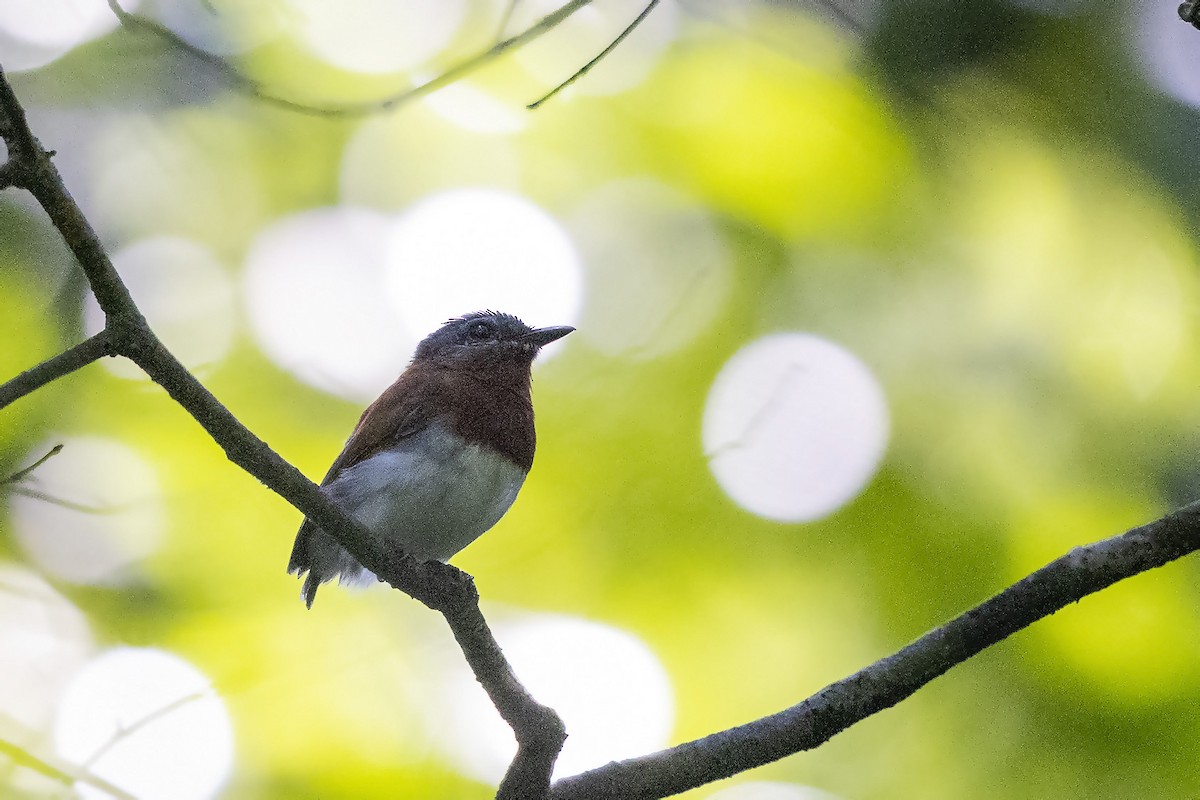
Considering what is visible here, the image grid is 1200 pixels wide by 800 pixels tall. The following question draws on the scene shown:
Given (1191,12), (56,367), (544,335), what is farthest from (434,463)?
(1191,12)

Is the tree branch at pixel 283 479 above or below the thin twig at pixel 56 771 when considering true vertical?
above

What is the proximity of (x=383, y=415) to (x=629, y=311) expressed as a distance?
1.59 m

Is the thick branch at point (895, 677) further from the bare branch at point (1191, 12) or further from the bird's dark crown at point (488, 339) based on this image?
the bird's dark crown at point (488, 339)

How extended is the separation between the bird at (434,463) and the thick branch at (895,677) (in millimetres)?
1397

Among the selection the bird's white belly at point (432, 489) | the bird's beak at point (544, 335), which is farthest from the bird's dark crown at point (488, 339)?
the bird's white belly at point (432, 489)

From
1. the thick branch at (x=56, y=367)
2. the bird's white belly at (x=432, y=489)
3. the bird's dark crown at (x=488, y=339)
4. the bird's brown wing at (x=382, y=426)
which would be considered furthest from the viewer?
the bird's dark crown at (x=488, y=339)

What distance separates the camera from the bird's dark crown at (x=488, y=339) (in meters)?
4.94

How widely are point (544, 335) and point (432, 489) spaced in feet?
3.73

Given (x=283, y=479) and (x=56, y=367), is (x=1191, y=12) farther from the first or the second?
(x=56, y=367)

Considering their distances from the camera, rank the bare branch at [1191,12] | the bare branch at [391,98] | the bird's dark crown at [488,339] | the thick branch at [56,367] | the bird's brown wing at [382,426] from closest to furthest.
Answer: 1. the bare branch at [1191,12]
2. the thick branch at [56,367]
3. the bare branch at [391,98]
4. the bird's brown wing at [382,426]
5. the bird's dark crown at [488,339]

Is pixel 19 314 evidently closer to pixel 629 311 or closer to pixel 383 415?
pixel 383 415

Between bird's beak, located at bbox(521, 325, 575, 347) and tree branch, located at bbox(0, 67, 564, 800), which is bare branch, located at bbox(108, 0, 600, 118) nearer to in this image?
tree branch, located at bbox(0, 67, 564, 800)

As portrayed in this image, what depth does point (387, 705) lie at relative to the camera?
5.04 m

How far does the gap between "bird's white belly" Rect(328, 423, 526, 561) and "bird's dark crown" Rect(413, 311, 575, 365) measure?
704 millimetres
